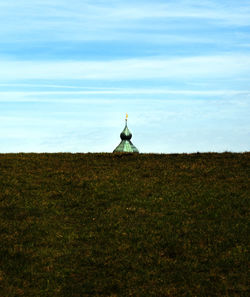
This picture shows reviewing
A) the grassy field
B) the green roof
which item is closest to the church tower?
the green roof

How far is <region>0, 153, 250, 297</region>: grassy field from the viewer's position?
40.1 feet

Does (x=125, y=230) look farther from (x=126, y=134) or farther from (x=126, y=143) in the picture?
(x=126, y=134)

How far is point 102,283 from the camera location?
12.2 m

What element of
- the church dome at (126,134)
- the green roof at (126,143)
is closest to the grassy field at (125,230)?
the green roof at (126,143)

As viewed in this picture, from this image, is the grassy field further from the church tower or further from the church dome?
the church dome

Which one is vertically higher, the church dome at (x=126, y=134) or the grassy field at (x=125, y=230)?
the church dome at (x=126, y=134)

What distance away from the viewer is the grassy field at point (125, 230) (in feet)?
40.1

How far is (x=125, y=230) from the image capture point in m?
15.3

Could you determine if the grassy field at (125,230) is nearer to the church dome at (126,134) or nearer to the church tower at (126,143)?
the church tower at (126,143)

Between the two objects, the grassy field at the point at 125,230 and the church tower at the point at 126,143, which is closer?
the grassy field at the point at 125,230

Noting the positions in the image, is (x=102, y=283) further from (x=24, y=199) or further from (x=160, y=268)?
(x=24, y=199)

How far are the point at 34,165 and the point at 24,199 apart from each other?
6.10 meters

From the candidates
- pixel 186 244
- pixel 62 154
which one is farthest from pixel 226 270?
pixel 62 154

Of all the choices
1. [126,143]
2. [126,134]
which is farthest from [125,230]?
[126,134]
